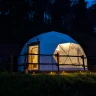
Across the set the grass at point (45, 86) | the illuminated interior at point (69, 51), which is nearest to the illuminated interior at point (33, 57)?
the illuminated interior at point (69, 51)

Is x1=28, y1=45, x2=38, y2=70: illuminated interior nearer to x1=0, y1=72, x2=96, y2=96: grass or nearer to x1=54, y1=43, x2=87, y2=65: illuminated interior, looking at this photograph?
x1=54, y1=43, x2=87, y2=65: illuminated interior

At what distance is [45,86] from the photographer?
10.2 m

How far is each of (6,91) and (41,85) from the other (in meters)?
1.35

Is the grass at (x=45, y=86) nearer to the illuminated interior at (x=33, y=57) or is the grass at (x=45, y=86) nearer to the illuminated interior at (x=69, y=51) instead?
the illuminated interior at (x=69, y=51)

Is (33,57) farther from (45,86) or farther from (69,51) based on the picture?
(45,86)

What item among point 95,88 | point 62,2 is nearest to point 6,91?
point 95,88

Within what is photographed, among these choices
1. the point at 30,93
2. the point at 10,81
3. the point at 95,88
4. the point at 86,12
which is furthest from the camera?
the point at 86,12

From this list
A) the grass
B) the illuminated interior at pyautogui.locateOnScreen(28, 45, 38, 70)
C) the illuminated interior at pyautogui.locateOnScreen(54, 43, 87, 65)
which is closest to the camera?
the grass

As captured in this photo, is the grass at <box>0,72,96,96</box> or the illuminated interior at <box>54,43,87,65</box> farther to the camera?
the illuminated interior at <box>54,43,87,65</box>

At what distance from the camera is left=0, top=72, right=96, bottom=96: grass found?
9820 mm

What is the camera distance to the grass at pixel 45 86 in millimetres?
9820

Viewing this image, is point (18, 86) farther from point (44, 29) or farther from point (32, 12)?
point (32, 12)

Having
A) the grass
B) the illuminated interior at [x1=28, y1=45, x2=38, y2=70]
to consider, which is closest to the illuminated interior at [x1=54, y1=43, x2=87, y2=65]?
the illuminated interior at [x1=28, y1=45, x2=38, y2=70]

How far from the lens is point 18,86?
10039mm
